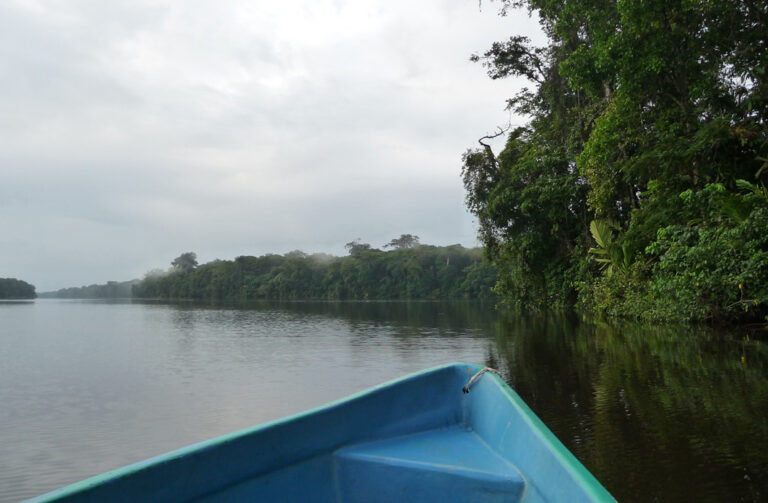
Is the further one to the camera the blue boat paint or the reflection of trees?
the reflection of trees

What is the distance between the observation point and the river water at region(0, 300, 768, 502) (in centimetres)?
364

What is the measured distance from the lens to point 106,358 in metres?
11.7

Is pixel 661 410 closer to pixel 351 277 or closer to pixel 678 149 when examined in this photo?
pixel 678 149

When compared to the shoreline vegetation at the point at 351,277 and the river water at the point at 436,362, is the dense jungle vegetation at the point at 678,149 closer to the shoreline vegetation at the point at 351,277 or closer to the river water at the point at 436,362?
the river water at the point at 436,362

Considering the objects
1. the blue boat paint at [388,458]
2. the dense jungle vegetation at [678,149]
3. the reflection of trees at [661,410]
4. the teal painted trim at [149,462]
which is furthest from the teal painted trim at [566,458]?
the dense jungle vegetation at [678,149]

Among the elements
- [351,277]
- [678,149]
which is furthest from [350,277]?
[678,149]

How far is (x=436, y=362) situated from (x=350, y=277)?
68729 mm

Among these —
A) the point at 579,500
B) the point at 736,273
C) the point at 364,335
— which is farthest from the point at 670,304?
the point at 579,500

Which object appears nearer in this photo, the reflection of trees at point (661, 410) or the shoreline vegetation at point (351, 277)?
the reflection of trees at point (661, 410)

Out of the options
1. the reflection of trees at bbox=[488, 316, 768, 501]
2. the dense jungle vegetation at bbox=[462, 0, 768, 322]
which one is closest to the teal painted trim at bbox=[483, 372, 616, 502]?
the reflection of trees at bbox=[488, 316, 768, 501]

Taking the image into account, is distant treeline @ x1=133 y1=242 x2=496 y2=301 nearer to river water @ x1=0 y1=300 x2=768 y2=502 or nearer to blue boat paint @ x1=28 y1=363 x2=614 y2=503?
river water @ x1=0 y1=300 x2=768 y2=502

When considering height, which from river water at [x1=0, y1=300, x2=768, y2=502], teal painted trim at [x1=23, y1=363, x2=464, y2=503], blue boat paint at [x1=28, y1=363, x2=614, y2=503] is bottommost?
river water at [x1=0, y1=300, x2=768, y2=502]

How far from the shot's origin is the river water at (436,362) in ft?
11.9

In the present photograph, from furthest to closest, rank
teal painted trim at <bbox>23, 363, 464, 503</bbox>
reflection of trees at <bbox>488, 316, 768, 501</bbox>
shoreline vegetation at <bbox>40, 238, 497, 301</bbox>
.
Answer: shoreline vegetation at <bbox>40, 238, 497, 301</bbox> < reflection of trees at <bbox>488, 316, 768, 501</bbox> < teal painted trim at <bbox>23, 363, 464, 503</bbox>
